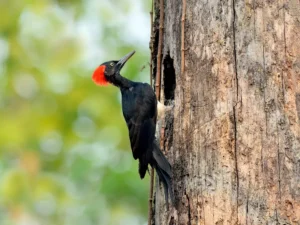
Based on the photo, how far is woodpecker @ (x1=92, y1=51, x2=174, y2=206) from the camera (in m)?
3.81

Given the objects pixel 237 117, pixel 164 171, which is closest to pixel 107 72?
pixel 164 171

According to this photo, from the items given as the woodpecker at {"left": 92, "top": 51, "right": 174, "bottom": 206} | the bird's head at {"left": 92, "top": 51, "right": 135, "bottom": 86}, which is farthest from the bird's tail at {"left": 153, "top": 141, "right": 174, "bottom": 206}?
the bird's head at {"left": 92, "top": 51, "right": 135, "bottom": 86}

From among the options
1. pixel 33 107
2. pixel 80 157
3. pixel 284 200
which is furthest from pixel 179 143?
pixel 33 107

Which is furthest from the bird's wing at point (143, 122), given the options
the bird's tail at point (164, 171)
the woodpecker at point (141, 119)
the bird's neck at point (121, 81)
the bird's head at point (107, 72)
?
the bird's head at point (107, 72)

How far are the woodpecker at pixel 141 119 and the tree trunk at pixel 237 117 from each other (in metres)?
0.08

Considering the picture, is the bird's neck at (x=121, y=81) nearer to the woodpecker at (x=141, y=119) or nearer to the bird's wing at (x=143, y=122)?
the woodpecker at (x=141, y=119)

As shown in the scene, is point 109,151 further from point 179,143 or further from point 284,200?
point 284,200

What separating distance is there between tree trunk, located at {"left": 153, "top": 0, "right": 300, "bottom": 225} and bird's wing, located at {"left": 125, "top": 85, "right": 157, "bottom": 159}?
0.81 ft

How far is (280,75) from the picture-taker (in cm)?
356

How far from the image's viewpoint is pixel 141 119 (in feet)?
14.6

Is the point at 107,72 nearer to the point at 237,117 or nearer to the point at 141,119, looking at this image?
the point at 141,119

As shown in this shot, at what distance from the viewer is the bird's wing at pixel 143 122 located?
414 centimetres

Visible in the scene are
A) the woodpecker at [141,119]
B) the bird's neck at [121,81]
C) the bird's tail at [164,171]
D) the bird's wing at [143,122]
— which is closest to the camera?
the bird's tail at [164,171]

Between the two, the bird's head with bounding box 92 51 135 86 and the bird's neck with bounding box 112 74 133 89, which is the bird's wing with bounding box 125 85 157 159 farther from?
the bird's head with bounding box 92 51 135 86
